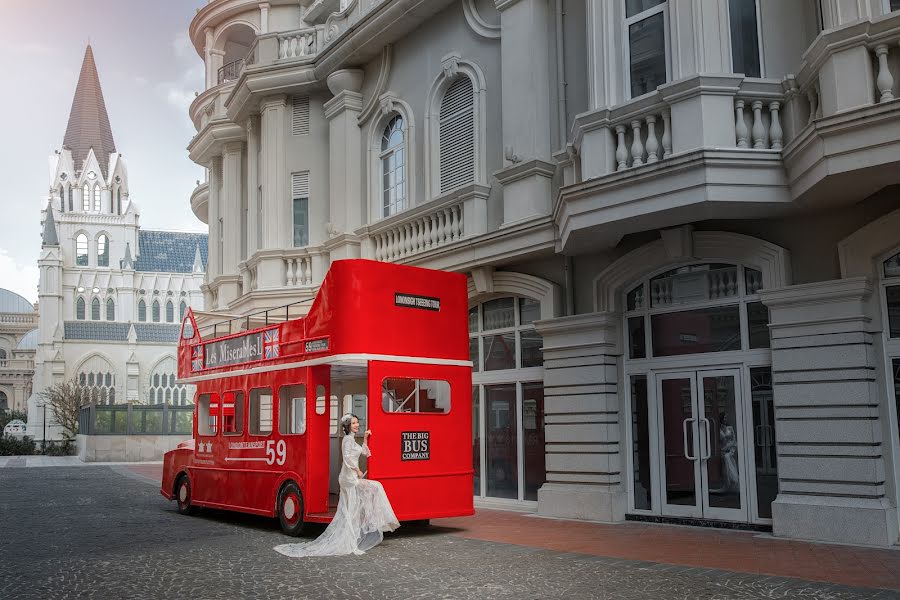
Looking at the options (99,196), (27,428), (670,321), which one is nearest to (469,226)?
(670,321)

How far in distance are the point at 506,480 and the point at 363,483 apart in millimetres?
5012

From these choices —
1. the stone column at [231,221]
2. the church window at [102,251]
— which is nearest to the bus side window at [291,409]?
the stone column at [231,221]

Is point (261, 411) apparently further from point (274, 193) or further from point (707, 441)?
point (274, 193)

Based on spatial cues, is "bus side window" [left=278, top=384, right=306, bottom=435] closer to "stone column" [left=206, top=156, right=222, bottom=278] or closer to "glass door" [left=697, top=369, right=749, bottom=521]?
"glass door" [left=697, top=369, right=749, bottom=521]

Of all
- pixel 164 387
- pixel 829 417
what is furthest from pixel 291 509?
pixel 164 387

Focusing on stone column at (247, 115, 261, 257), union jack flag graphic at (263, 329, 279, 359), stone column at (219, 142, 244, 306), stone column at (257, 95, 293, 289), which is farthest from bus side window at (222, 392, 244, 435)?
stone column at (219, 142, 244, 306)

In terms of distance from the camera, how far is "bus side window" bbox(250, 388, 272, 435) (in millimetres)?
13570

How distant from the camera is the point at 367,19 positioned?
18.9 metres

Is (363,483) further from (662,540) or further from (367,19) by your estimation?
(367,19)

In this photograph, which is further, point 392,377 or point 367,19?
point 367,19

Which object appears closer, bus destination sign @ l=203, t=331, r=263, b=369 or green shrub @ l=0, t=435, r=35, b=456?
bus destination sign @ l=203, t=331, r=263, b=369

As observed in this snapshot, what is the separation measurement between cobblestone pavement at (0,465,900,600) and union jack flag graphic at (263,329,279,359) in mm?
2575

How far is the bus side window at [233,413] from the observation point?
563 inches

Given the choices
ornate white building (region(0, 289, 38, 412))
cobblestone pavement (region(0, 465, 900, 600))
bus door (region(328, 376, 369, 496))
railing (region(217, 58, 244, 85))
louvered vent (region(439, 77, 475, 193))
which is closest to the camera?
cobblestone pavement (region(0, 465, 900, 600))
